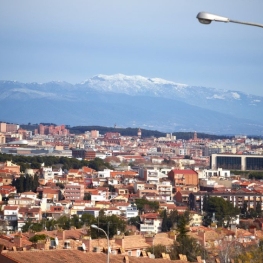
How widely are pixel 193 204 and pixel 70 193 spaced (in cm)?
965

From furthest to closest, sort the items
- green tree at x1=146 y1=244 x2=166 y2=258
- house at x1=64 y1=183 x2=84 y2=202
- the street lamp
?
house at x1=64 y1=183 x2=84 y2=202, green tree at x1=146 y1=244 x2=166 y2=258, the street lamp

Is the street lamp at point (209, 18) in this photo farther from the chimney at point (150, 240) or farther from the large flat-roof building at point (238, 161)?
the large flat-roof building at point (238, 161)

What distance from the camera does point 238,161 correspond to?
158 meters


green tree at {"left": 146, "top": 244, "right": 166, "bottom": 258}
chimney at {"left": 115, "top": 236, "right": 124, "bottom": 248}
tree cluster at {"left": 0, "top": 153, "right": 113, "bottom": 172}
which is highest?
tree cluster at {"left": 0, "top": 153, "right": 113, "bottom": 172}

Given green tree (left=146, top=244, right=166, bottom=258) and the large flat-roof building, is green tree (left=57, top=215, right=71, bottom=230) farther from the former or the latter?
the large flat-roof building

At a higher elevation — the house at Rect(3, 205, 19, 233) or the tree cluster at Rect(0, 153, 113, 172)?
the tree cluster at Rect(0, 153, 113, 172)

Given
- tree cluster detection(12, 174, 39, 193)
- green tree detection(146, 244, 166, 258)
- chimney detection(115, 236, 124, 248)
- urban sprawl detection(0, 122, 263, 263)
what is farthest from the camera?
tree cluster detection(12, 174, 39, 193)

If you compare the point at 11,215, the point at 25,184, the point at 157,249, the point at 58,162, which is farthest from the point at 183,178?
the point at 157,249

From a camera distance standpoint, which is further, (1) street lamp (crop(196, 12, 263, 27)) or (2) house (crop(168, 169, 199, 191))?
(2) house (crop(168, 169, 199, 191))

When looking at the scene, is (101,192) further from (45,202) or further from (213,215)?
(213,215)

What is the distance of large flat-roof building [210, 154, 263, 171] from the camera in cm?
15650

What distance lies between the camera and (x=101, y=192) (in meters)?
91.4

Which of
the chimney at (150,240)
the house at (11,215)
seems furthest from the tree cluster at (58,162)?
the chimney at (150,240)

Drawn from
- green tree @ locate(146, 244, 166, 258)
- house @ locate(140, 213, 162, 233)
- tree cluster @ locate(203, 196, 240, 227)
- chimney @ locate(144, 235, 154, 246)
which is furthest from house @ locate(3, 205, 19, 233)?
green tree @ locate(146, 244, 166, 258)
